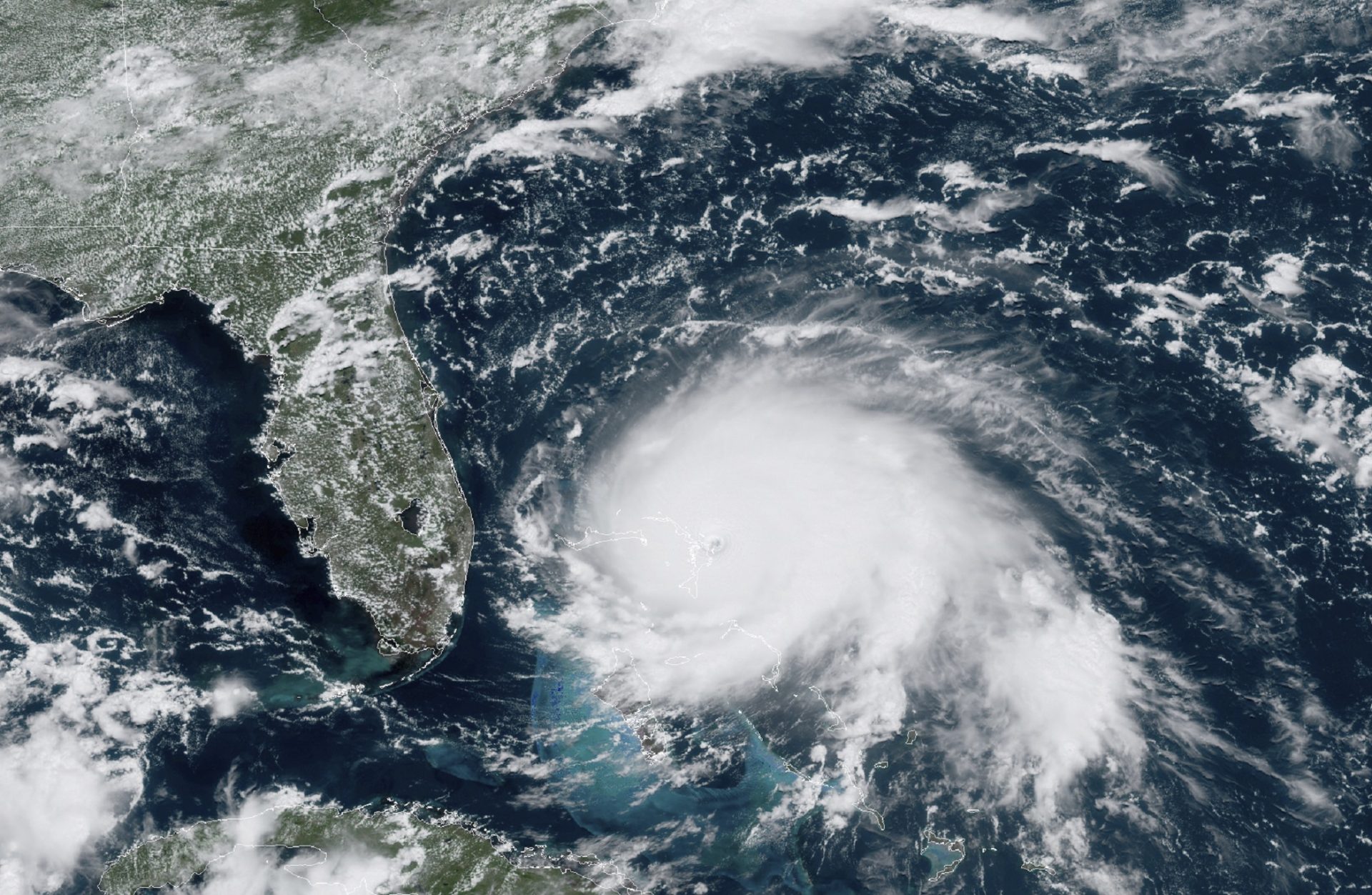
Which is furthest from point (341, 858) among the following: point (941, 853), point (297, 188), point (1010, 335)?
point (1010, 335)

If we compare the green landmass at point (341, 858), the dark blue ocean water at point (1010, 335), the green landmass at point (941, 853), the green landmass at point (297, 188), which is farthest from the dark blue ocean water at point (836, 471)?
the green landmass at point (297, 188)

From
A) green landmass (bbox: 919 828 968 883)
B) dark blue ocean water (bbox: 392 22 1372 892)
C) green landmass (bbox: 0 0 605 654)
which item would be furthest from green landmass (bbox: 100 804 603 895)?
green landmass (bbox: 919 828 968 883)

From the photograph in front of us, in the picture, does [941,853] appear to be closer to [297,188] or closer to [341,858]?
[341,858]

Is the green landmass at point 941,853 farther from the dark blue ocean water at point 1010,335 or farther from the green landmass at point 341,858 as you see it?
the green landmass at point 341,858

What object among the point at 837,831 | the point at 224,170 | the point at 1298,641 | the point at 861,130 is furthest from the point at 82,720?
the point at 1298,641

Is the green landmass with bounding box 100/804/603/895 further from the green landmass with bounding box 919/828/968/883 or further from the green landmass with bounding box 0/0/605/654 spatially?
the green landmass with bounding box 919/828/968/883

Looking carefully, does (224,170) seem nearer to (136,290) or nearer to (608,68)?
(136,290)

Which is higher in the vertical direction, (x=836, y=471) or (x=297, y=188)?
(x=297, y=188)
